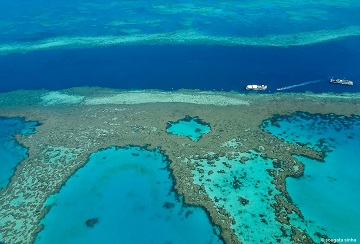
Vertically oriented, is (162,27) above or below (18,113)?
above

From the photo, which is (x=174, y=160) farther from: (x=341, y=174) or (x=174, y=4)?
(x=174, y=4)

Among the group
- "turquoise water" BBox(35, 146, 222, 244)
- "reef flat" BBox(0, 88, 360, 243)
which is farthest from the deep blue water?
"turquoise water" BBox(35, 146, 222, 244)

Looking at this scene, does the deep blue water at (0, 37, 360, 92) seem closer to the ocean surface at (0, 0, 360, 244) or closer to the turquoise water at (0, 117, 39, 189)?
the ocean surface at (0, 0, 360, 244)

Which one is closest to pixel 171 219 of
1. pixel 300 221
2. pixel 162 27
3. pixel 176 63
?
pixel 300 221

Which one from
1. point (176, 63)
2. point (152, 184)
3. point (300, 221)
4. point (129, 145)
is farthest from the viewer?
point (176, 63)

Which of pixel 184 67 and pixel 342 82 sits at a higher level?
pixel 342 82

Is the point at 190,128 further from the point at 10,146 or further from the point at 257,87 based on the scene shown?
the point at 10,146

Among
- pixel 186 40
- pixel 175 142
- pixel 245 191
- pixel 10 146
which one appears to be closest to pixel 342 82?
pixel 245 191
